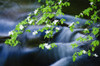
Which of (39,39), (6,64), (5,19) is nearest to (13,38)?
(39,39)

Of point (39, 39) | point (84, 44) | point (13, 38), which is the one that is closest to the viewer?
point (13, 38)

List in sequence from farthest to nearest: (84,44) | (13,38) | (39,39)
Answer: (39,39) → (84,44) → (13,38)

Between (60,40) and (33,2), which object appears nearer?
(60,40)

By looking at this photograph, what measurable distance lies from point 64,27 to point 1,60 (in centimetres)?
182

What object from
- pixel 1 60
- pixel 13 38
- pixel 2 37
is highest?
pixel 2 37

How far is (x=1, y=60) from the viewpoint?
3660 mm

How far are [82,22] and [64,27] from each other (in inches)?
17.9

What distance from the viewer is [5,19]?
13.0 feet

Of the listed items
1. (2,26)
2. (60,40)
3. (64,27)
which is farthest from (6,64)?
(64,27)

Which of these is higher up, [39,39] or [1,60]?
[39,39]

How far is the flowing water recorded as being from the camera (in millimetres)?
3328

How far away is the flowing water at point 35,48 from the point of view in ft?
10.9

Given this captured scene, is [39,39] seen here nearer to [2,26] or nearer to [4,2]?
[2,26]

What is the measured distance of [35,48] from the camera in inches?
141
